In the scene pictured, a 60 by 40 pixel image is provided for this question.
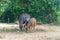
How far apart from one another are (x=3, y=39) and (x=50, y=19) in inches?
366

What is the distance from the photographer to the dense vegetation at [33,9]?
1445 centimetres

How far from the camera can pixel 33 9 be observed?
16.3 metres

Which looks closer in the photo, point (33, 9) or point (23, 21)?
point (23, 21)

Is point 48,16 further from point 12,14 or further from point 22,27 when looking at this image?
point 22,27

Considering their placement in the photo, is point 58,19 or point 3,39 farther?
point 58,19

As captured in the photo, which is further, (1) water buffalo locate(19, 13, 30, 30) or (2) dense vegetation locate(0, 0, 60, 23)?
(2) dense vegetation locate(0, 0, 60, 23)

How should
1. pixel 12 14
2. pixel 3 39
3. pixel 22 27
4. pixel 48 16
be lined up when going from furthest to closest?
pixel 12 14
pixel 48 16
pixel 22 27
pixel 3 39

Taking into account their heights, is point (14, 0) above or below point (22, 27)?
above

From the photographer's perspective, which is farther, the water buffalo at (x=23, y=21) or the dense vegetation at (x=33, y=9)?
the dense vegetation at (x=33, y=9)

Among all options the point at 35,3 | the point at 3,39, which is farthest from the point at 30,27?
the point at 3,39

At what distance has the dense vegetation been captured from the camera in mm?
14450

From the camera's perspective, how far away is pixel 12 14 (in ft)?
68.3

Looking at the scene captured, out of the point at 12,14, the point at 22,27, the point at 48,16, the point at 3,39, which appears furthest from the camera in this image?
the point at 12,14

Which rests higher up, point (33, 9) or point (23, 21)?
point (33, 9)
